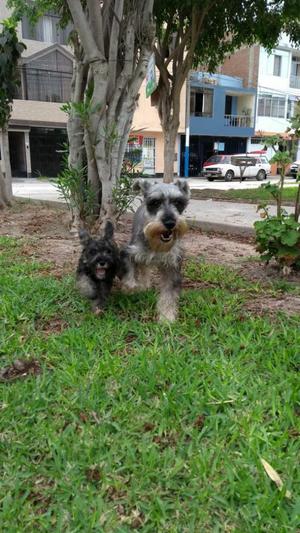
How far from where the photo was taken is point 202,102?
36.4 meters

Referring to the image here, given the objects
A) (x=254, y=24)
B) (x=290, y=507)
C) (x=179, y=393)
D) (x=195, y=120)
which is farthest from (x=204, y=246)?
(x=195, y=120)

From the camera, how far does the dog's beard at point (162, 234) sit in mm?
3312

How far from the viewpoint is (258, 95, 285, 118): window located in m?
40.1

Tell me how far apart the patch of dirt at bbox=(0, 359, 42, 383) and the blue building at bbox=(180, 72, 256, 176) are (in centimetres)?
3373

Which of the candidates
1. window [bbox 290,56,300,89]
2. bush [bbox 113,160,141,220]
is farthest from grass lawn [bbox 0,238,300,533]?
window [bbox 290,56,300,89]

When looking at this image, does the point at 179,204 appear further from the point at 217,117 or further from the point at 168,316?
the point at 217,117

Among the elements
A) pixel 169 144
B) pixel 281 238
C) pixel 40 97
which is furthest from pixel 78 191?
pixel 40 97

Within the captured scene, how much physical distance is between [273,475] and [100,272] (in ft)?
6.65

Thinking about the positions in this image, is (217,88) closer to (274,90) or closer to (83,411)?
(274,90)

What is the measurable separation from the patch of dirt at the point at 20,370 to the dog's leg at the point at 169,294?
41.4 inches

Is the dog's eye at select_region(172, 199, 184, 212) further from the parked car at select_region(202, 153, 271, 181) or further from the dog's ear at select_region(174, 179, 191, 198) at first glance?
the parked car at select_region(202, 153, 271, 181)

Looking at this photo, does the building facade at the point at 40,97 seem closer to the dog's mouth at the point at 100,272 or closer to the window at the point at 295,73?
the window at the point at 295,73

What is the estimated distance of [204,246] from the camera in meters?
6.48

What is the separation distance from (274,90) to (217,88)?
23.6 ft
